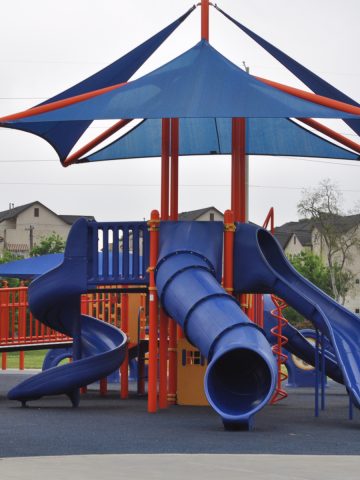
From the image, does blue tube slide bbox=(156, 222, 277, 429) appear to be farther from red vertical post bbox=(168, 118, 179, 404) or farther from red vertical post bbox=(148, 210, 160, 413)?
red vertical post bbox=(168, 118, 179, 404)

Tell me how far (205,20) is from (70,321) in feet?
17.9

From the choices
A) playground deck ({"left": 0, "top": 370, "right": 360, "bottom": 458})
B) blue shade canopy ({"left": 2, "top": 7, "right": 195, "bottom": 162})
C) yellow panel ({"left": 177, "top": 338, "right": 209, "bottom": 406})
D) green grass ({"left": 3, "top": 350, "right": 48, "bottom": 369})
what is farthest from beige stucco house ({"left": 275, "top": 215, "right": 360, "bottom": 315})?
playground deck ({"left": 0, "top": 370, "right": 360, "bottom": 458})

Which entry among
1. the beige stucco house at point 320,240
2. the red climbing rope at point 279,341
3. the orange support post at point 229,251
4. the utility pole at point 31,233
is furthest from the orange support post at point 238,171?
the utility pole at point 31,233

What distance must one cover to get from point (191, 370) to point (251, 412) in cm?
452

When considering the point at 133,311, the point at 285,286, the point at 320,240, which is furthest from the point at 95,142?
the point at 320,240

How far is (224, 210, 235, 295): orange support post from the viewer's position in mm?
16484

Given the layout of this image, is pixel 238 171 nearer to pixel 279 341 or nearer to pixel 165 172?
pixel 165 172

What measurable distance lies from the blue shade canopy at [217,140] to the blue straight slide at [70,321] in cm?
475

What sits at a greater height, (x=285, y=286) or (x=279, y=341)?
(x=285, y=286)

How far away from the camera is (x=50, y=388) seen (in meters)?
16.7

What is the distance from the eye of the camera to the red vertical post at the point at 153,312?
52.9 feet

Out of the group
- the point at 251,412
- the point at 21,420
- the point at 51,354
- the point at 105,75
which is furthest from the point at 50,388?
the point at 51,354

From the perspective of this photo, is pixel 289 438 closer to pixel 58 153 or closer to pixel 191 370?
pixel 191 370

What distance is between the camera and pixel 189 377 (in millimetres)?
17906
